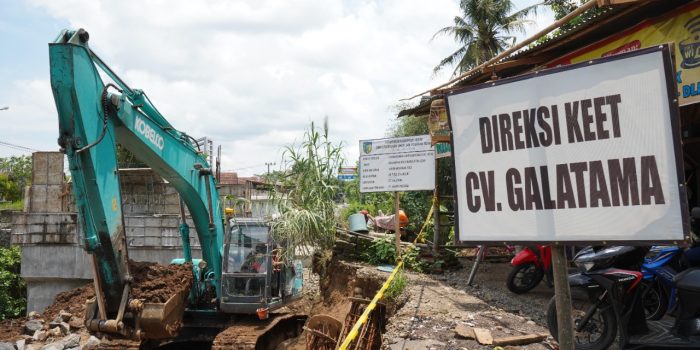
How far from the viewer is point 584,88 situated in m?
2.48

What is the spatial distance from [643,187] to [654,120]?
30 cm

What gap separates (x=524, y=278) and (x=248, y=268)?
4.44 metres

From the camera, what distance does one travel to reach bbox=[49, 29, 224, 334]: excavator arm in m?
5.92

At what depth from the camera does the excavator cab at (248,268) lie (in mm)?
8617

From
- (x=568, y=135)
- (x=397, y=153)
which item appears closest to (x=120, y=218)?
(x=397, y=153)

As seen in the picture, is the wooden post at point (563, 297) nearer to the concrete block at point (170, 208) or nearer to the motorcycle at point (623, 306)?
the motorcycle at point (623, 306)

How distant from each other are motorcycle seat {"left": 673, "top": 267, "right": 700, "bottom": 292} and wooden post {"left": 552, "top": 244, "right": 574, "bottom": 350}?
2418 mm

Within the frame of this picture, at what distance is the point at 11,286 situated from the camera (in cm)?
1906

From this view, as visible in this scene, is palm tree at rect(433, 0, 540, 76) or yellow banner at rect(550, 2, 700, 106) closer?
yellow banner at rect(550, 2, 700, 106)

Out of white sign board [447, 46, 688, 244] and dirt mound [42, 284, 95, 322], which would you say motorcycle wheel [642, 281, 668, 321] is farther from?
dirt mound [42, 284, 95, 322]

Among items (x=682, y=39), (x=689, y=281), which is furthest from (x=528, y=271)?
(x=682, y=39)

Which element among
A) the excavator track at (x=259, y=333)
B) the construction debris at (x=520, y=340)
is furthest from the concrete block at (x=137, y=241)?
the construction debris at (x=520, y=340)

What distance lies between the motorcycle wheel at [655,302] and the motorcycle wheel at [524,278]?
2135mm

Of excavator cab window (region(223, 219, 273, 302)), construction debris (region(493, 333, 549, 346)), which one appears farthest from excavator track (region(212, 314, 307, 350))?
construction debris (region(493, 333, 549, 346))
